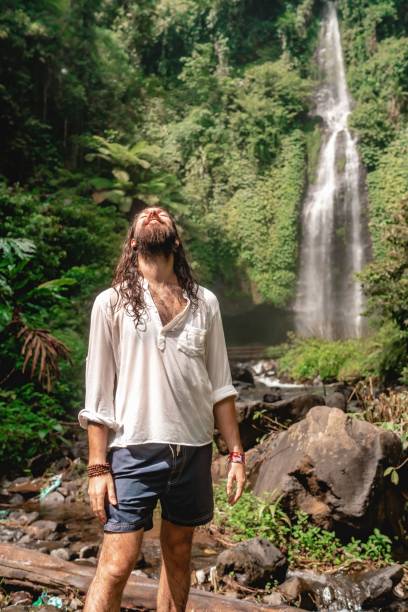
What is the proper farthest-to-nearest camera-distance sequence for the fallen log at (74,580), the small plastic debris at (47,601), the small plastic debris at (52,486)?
the small plastic debris at (52,486) < the small plastic debris at (47,601) < the fallen log at (74,580)

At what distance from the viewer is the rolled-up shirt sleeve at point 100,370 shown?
2.12 meters

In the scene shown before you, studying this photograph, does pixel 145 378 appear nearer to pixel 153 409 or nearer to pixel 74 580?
pixel 153 409

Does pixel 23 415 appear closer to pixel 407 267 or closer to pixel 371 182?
pixel 407 267

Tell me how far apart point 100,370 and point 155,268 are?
45cm

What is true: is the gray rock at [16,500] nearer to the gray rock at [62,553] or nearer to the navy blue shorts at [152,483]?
the gray rock at [62,553]

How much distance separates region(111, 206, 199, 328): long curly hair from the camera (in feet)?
7.14

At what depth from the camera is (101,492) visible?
2.07 m

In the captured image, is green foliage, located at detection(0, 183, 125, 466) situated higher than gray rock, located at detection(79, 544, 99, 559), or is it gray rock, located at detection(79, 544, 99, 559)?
green foliage, located at detection(0, 183, 125, 466)

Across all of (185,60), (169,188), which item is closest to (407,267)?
(169,188)

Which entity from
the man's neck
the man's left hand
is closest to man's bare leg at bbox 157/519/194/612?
the man's left hand

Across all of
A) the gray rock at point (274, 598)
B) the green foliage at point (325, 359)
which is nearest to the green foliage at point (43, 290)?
the gray rock at point (274, 598)

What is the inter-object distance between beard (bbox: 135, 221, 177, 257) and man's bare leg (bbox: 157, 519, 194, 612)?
1.04 metres

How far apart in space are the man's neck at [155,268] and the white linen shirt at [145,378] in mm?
81

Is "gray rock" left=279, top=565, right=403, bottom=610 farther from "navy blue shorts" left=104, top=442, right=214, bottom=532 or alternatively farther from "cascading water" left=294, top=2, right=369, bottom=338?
"cascading water" left=294, top=2, right=369, bottom=338
